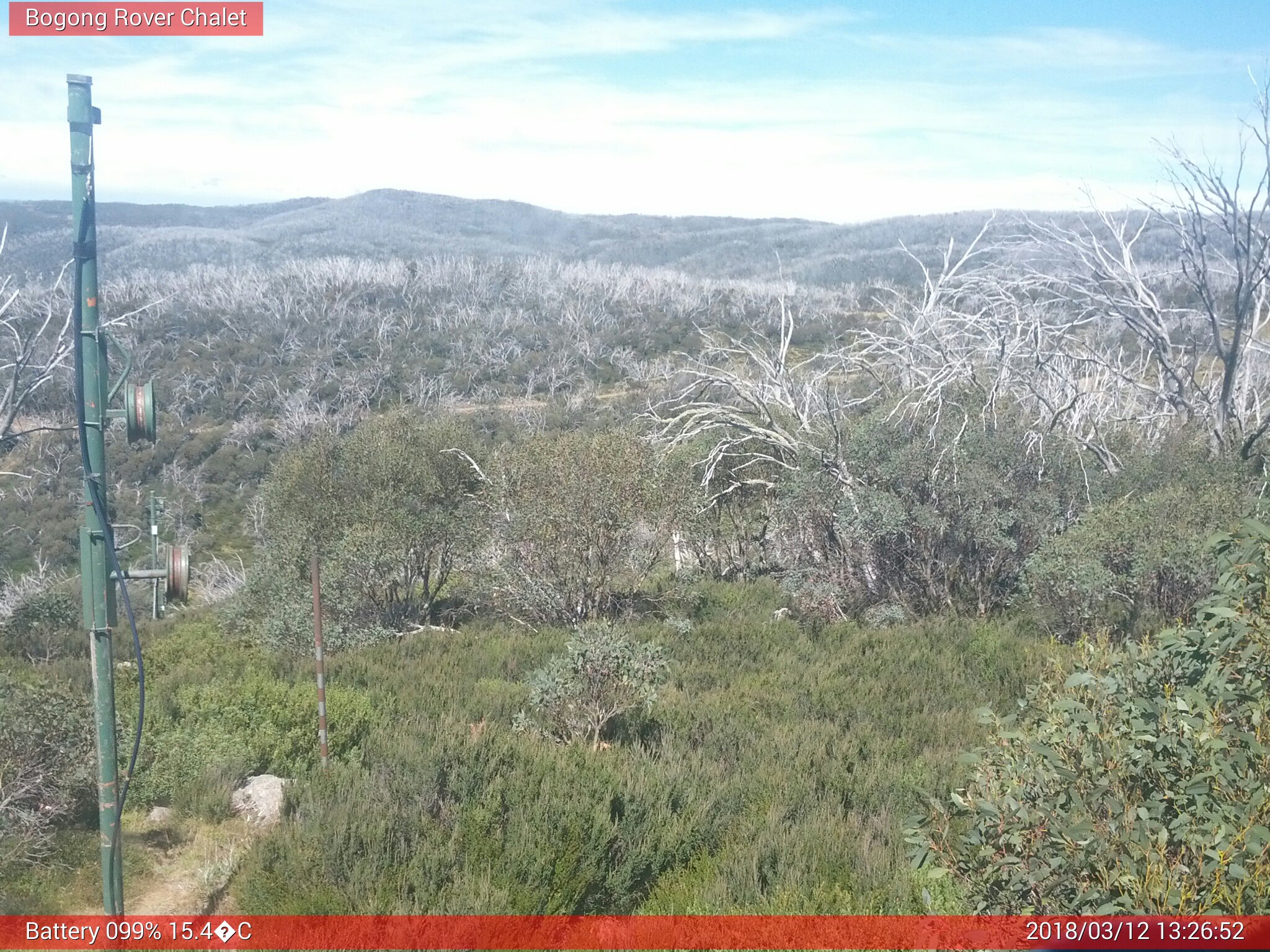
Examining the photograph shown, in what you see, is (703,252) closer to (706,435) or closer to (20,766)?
(706,435)

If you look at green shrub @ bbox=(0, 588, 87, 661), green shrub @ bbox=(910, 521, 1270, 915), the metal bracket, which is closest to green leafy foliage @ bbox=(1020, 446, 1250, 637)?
green shrub @ bbox=(910, 521, 1270, 915)

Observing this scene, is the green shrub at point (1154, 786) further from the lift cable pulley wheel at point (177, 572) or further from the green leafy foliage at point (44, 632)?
the green leafy foliage at point (44, 632)

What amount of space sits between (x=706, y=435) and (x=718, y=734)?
883cm

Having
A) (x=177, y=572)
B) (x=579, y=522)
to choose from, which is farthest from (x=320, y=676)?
(x=579, y=522)

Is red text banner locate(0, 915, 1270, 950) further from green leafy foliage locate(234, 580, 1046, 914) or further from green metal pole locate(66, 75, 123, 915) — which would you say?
green metal pole locate(66, 75, 123, 915)

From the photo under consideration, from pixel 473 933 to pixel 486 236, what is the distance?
394 ft

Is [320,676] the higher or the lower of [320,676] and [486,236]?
the lower

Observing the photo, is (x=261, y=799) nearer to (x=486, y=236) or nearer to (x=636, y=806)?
(x=636, y=806)

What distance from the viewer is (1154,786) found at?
359 centimetres

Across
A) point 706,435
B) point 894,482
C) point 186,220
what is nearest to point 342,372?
point 706,435

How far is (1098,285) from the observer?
13.2 m

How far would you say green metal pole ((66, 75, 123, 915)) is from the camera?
406 centimetres

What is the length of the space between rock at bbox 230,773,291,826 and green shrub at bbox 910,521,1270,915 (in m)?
4.38

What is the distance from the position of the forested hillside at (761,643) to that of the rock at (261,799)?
15 centimetres
